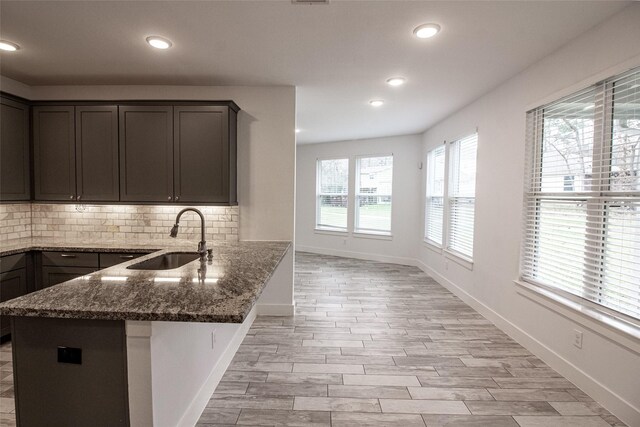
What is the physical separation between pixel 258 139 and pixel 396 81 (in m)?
1.61

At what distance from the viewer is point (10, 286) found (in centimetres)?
277

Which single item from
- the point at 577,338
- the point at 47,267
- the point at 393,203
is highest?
the point at 393,203

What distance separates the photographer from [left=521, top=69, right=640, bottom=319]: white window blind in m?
2.00

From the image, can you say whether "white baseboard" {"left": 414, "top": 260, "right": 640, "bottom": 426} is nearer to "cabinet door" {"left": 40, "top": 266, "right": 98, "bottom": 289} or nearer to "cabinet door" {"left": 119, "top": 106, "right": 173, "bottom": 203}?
"cabinet door" {"left": 119, "top": 106, "right": 173, "bottom": 203}

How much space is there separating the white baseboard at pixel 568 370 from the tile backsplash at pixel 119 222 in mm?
2968

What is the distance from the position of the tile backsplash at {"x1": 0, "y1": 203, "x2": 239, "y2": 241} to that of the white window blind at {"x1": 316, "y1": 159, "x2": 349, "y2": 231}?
396 cm

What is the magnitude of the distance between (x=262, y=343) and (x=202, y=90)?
273 cm

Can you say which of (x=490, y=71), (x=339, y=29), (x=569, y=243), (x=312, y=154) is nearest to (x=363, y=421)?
(x=569, y=243)

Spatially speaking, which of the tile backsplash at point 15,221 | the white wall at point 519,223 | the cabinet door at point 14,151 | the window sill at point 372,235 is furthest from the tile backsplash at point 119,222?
the window sill at point 372,235

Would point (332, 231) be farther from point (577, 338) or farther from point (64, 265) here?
point (577, 338)

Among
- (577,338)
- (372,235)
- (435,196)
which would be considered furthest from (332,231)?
(577,338)

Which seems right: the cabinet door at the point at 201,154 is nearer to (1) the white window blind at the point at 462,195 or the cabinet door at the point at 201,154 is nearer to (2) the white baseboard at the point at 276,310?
(2) the white baseboard at the point at 276,310

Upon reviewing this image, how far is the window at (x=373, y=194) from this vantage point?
658 centimetres

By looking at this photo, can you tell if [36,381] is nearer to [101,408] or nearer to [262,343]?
[101,408]
